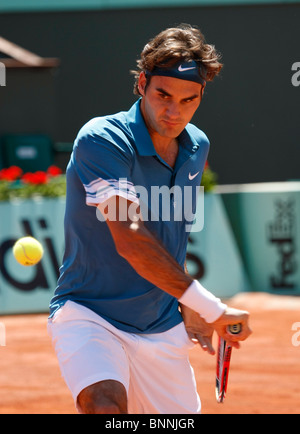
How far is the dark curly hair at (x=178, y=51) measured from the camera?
3.27 meters

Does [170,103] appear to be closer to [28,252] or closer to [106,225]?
[106,225]

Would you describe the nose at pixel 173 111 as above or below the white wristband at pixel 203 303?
above

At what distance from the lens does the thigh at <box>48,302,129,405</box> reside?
123 inches

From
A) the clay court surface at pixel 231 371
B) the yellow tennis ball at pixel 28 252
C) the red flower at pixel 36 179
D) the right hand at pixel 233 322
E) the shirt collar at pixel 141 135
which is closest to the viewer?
the right hand at pixel 233 322

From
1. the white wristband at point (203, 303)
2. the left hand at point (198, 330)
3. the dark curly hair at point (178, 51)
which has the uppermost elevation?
the dark curly hair at point (178, 51)

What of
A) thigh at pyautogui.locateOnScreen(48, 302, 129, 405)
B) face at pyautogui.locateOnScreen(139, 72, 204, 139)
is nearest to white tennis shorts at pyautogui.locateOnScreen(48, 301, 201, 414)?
thigh at pyautogui.locateOnScreen(48, 302, 129, 405)

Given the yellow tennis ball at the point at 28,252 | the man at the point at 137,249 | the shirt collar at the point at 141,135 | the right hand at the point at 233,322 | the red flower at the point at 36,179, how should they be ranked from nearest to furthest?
the right hand at the point at 233,322 → the man at the point at 137,249 → the shirt collar at the point at 141,135 → the yellow tennis ball at the point at 28,252 → the red flower at the point at 36,179

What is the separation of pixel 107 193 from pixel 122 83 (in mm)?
14527

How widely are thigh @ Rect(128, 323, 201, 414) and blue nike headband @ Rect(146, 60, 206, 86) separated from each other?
1.09 m

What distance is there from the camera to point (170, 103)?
3256mm

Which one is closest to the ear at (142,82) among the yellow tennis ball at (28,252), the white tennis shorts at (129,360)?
the yellow tennis ball at (28,252)

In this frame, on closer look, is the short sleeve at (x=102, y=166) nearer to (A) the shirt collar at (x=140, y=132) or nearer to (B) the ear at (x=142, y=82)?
(A) the shirt collar at (x=140, y=132)

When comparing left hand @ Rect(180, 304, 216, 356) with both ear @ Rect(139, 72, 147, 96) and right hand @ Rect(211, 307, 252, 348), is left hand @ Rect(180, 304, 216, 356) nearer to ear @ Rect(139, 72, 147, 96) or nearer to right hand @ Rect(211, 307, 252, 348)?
right hand @ Rect(211, 307, 252, 348)

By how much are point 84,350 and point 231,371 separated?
12.7 feet
